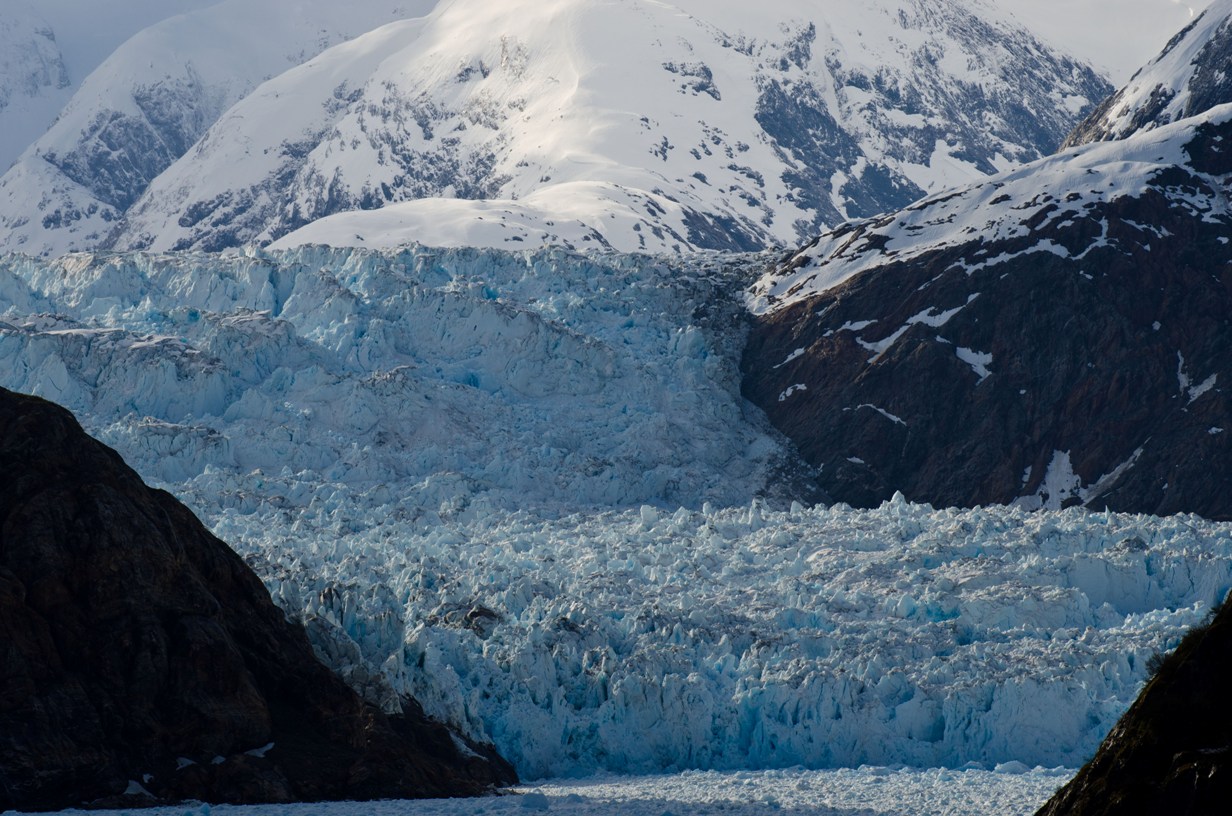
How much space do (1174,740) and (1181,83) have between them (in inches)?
3369

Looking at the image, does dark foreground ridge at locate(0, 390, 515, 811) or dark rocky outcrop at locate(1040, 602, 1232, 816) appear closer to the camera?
dark rocky outcrop at locate(1040, 602, 1232, 816)

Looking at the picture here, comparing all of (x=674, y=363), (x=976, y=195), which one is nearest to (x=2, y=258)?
(x=674, y=363)

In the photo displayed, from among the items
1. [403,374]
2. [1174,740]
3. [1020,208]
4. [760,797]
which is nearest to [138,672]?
[760,797]

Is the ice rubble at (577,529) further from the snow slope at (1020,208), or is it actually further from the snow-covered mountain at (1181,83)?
the snow-covered mountain at (1181,83)

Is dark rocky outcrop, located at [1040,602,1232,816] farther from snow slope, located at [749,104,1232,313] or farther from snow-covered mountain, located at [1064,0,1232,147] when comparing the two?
snow-covered mountain, located at [1064,0,1232,147]

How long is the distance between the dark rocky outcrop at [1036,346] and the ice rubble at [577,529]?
11.7 feet

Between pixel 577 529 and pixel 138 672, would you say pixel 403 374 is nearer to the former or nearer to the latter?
pixel 577 529

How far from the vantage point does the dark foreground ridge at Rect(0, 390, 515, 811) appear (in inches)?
1109

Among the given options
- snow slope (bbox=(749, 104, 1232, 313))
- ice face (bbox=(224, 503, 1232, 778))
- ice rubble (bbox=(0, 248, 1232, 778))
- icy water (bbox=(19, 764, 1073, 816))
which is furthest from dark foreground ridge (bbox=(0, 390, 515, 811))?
snow slope (bbox=(749, 104, 1232, 313))

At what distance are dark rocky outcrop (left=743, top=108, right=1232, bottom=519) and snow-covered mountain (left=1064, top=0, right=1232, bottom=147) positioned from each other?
→ 15.1 m

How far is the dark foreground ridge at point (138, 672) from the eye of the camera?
2817 centimetres

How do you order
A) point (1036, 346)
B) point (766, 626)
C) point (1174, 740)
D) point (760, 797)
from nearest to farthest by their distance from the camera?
point (1174, 740) < point (760, 797) < point (766, 626) < point (1036, 346)

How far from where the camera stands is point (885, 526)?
55.0 metres

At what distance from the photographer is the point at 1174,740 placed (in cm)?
1838
